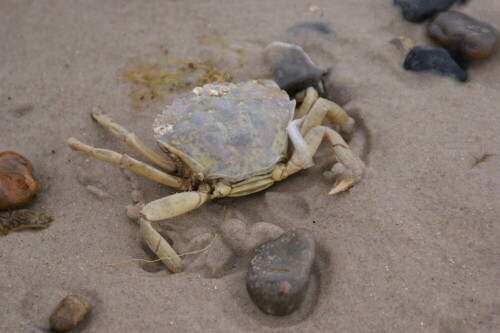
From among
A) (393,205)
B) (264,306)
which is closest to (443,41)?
(393,205)

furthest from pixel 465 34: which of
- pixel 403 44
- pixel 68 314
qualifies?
pixel 68 314

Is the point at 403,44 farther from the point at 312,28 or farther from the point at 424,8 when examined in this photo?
the point at 312,28

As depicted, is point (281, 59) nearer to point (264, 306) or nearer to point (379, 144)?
point (379, 144)

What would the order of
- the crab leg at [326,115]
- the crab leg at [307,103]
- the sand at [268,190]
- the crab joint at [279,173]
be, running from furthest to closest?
the crab leg at [307,103] < the crab leg at [326,115] < the crab joint at [279,173] < the sand at [268,190]

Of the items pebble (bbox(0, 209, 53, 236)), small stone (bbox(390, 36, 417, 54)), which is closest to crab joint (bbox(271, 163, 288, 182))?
pebble (bbox(0, 209, 53, 236))

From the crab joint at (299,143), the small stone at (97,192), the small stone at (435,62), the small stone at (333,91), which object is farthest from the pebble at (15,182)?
the small stone at (435,62)

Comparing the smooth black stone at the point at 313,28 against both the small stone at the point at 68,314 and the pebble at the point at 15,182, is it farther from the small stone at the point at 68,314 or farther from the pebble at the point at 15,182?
the small stone at the point at 68,314
